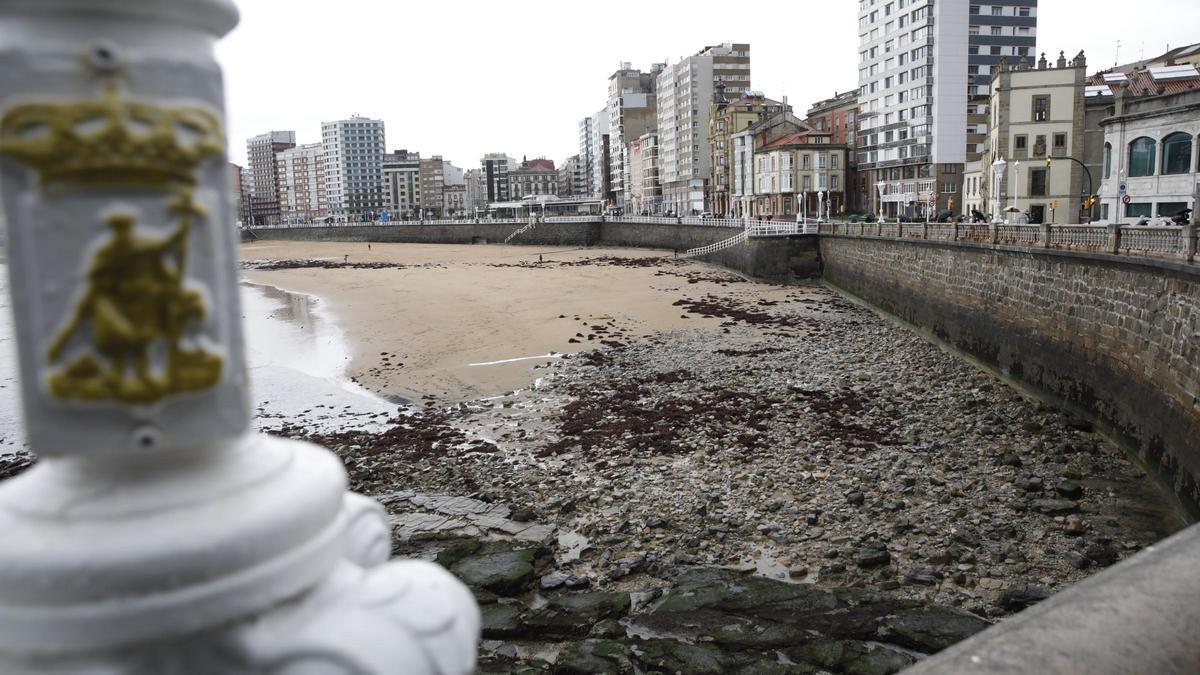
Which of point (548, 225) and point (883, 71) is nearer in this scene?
point (883, 71)

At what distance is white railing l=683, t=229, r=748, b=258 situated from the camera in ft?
157

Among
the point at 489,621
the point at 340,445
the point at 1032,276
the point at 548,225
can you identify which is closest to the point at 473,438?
the point at 340,445

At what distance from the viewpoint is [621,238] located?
73.8 meters

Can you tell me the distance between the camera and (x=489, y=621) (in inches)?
360

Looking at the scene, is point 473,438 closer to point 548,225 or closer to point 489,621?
point 489,621

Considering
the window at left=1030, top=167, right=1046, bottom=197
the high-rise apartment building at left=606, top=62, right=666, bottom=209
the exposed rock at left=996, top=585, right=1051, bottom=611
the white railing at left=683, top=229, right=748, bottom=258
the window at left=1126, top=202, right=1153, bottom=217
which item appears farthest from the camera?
the high-rise apartment building at left=606, top=62, right=666, bottom=209

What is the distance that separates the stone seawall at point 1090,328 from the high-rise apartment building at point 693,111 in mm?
80435

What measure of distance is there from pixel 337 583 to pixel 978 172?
63802mm

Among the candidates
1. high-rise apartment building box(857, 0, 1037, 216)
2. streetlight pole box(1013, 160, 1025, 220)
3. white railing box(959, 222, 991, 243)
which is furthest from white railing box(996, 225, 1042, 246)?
high-rise apartment building box(857, 0, 1037, 216)

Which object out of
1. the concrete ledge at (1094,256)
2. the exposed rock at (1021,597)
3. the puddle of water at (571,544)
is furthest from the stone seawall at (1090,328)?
the puddle of water at (571,544)

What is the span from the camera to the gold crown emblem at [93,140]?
134cm

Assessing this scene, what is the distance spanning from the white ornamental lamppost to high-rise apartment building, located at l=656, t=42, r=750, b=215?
10557cm

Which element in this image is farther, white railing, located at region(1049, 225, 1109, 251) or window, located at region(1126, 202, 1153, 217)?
window, located at region(1126, 202, 1153, 217)

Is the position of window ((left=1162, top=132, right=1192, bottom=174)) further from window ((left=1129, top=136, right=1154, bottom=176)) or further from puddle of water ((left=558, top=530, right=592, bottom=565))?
puddle of water ((left=558, top=530, right=592, bottom=565))
